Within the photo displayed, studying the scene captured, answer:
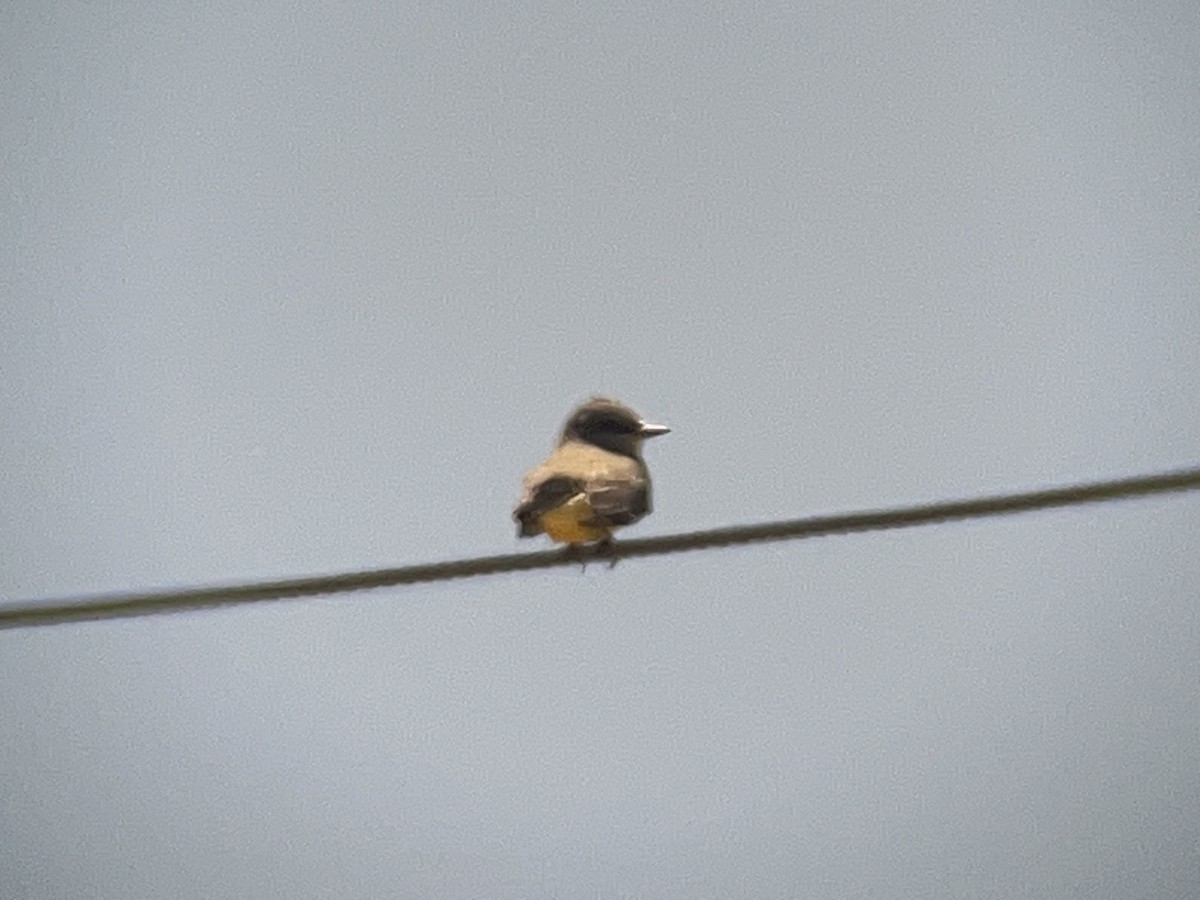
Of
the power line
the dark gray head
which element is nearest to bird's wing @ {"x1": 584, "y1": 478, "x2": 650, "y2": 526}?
the dark gray head

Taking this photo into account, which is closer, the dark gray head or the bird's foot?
the bird's foot

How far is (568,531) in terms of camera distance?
6383 millimetres

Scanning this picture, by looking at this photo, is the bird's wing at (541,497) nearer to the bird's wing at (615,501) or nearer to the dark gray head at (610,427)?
the bird's wing at (615,501)

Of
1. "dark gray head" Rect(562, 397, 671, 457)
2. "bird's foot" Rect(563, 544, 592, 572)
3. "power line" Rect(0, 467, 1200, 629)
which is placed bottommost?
"power line" Rect(0, 467, 1200, 629)

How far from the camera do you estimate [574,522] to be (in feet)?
20.8

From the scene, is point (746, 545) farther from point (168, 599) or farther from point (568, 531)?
point (568, 531)

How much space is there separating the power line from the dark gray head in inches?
115

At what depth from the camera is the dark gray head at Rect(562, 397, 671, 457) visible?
288 inches

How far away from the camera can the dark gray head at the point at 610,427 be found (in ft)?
24.0

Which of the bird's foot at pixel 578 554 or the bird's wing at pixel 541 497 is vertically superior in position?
the bird's wing at pixel 541 497

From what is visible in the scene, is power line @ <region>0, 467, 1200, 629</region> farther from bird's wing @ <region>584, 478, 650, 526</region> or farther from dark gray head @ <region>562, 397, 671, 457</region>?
dark gray head @ <region>562, 397, 671, 457</region>

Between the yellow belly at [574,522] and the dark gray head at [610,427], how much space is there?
951mm

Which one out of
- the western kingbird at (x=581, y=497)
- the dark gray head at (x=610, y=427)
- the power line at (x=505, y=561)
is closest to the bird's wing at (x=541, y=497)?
the western kingbird at (x=581, y=497)

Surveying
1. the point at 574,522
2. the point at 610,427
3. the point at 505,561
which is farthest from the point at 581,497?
the point at 505,561
